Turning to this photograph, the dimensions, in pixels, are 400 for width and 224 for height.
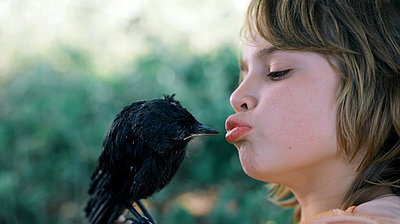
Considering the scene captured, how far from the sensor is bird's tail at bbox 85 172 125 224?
3.59 feet

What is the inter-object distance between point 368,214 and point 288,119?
0.26m

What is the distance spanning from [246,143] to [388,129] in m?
0.34

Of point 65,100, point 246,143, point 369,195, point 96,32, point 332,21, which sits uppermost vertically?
point 96,32

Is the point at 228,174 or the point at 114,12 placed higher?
the point at 114,12

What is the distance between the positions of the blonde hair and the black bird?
340 millimetres

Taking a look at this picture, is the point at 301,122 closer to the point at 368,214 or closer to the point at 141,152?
the point at 368,214

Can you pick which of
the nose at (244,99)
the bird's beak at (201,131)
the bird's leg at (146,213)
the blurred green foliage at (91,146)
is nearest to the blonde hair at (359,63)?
the nose at (244,99)

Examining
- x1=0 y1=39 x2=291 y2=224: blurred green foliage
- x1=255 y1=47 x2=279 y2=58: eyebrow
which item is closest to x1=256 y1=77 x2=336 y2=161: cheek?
x1=255 y1=47 x2=279 y2=58: eyebrow

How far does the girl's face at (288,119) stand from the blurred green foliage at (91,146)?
1.46 meters

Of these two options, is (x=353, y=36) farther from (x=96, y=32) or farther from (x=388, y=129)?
(x=96, y=32)

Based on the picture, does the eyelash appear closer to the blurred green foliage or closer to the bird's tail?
the bird's tail

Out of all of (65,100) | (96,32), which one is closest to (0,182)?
(65,100)

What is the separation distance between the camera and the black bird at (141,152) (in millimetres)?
1044

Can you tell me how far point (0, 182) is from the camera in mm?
2732
